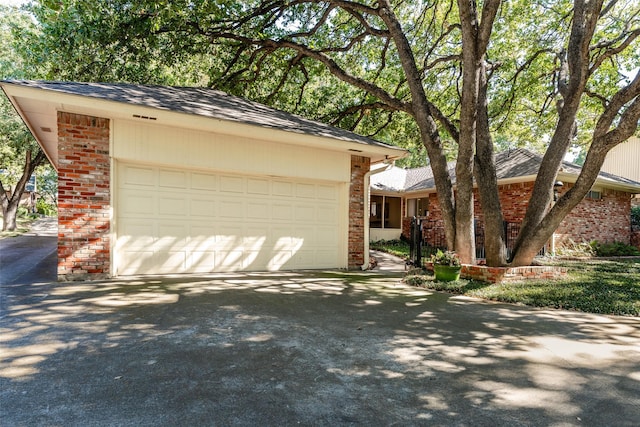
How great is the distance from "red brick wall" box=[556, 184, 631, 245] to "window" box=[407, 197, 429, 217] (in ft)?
18.7

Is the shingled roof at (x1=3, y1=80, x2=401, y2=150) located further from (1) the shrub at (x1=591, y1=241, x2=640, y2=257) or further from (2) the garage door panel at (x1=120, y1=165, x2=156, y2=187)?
(1) the shrub at (x1=591, y1=241, x2=640, y2=257)

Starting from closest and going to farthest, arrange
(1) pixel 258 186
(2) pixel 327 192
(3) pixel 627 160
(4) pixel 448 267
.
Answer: (4) pixel 448 267 < (1) pixel 258 186 < (2) pixel 327 192 < (3) pixel 627 160

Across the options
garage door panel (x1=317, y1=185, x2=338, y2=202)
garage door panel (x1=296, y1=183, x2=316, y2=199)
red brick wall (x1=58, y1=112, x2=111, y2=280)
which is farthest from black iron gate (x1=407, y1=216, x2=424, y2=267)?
red brick wall (x1=58, y1=112, x2=111, y2=280)

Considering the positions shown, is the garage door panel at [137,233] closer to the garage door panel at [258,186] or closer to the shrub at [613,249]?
the garage door panel at [258,186]

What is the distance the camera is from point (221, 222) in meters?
7.45

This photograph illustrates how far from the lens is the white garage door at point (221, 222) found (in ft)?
21.9

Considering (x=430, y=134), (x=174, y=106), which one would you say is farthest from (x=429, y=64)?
(x=174, y=106)

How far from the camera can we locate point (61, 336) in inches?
132

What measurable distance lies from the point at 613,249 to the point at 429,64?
9710 mm

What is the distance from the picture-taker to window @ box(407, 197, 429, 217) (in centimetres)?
1734

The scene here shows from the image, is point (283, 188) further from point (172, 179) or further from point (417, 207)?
point (417, 207)

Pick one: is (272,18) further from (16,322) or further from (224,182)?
(16,322)

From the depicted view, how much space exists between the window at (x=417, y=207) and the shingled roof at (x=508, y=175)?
85 cm

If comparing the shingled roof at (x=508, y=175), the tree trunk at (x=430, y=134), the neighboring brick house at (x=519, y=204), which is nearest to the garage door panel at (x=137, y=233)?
the tree trunk at (x=430, y=134)
